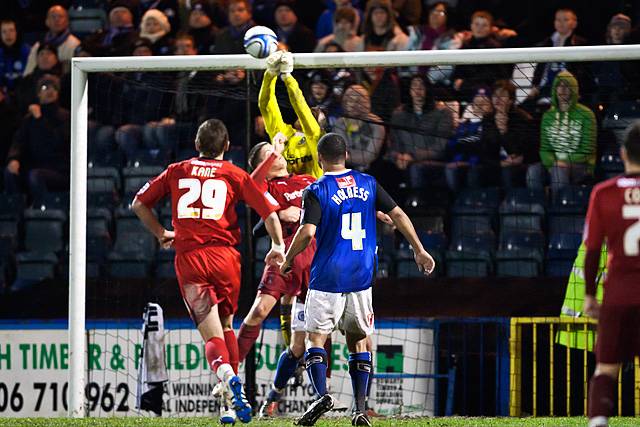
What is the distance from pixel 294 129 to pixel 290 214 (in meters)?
0.67

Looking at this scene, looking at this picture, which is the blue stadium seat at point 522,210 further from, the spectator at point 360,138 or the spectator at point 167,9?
the spectator at point 167,9

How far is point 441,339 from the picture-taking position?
1138cm

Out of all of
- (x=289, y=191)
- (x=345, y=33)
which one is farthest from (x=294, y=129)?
(x=345, y=33)

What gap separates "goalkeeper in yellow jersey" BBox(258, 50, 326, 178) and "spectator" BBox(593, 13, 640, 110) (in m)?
3.44

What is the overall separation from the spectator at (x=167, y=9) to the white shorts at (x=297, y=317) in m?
6.24

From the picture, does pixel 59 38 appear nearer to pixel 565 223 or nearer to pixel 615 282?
pixel 565 223

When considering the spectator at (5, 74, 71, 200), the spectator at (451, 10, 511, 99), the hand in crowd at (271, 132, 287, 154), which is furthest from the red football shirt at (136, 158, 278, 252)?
the spectator at (5, 74, 71, 200)

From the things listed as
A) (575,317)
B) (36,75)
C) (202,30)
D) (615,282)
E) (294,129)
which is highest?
(202,30)

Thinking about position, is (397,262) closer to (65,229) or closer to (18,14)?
(65,229)

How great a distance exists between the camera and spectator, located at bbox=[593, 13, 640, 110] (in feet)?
40.7

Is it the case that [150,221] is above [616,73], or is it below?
below

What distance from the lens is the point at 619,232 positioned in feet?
20.9

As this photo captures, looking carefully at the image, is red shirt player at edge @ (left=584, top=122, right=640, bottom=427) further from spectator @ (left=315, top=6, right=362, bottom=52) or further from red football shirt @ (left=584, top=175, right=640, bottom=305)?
spectator @ (left=315, top=6, right=362, bottom=52)

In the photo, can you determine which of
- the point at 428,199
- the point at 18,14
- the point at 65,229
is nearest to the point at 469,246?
the point at 428,199
